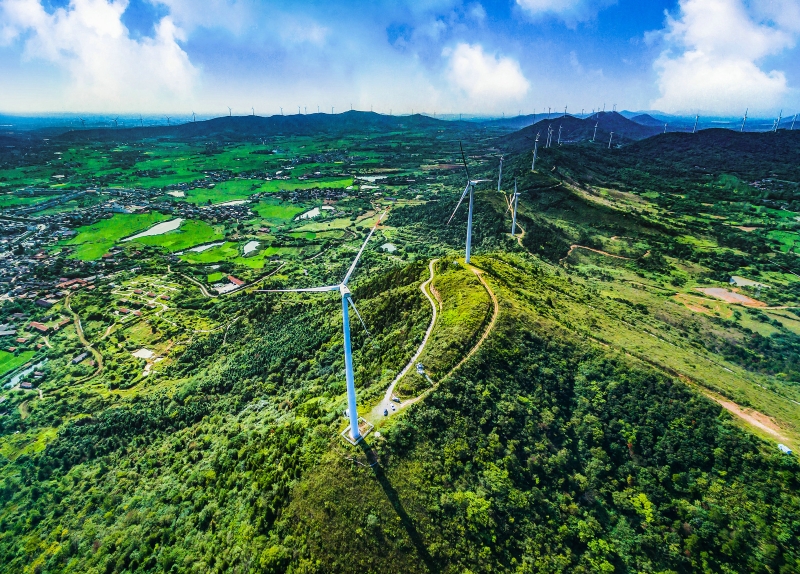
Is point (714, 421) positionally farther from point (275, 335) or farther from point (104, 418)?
point (104, 418)

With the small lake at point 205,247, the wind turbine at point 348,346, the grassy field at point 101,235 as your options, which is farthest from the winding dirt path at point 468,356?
the grassy field at point 101,235

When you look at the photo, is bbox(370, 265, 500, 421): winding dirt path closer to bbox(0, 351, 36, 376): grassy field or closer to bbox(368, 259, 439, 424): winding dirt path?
bbox(368, 259, 439, 424): winding dirt path

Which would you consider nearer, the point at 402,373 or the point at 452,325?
the point at 402,373

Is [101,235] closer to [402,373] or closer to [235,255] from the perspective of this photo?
[235,255]

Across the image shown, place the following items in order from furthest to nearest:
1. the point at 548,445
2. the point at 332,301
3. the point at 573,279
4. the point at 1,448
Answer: the point at 573,279 → the point at 332,301 → the point at 1,448 → the point at 548,445

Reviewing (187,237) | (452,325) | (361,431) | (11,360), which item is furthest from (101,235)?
(361,431)

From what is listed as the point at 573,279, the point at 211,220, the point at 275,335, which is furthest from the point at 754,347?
the point at 211,220

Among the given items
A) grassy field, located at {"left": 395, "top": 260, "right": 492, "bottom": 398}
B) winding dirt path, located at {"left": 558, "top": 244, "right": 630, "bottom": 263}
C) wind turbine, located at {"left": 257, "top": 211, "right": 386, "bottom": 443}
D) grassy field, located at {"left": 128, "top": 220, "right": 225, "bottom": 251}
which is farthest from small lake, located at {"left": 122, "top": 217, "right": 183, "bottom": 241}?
winding dirt path, located at {"left": 558, "top": 244, "right": 630, "bottom": 263}
